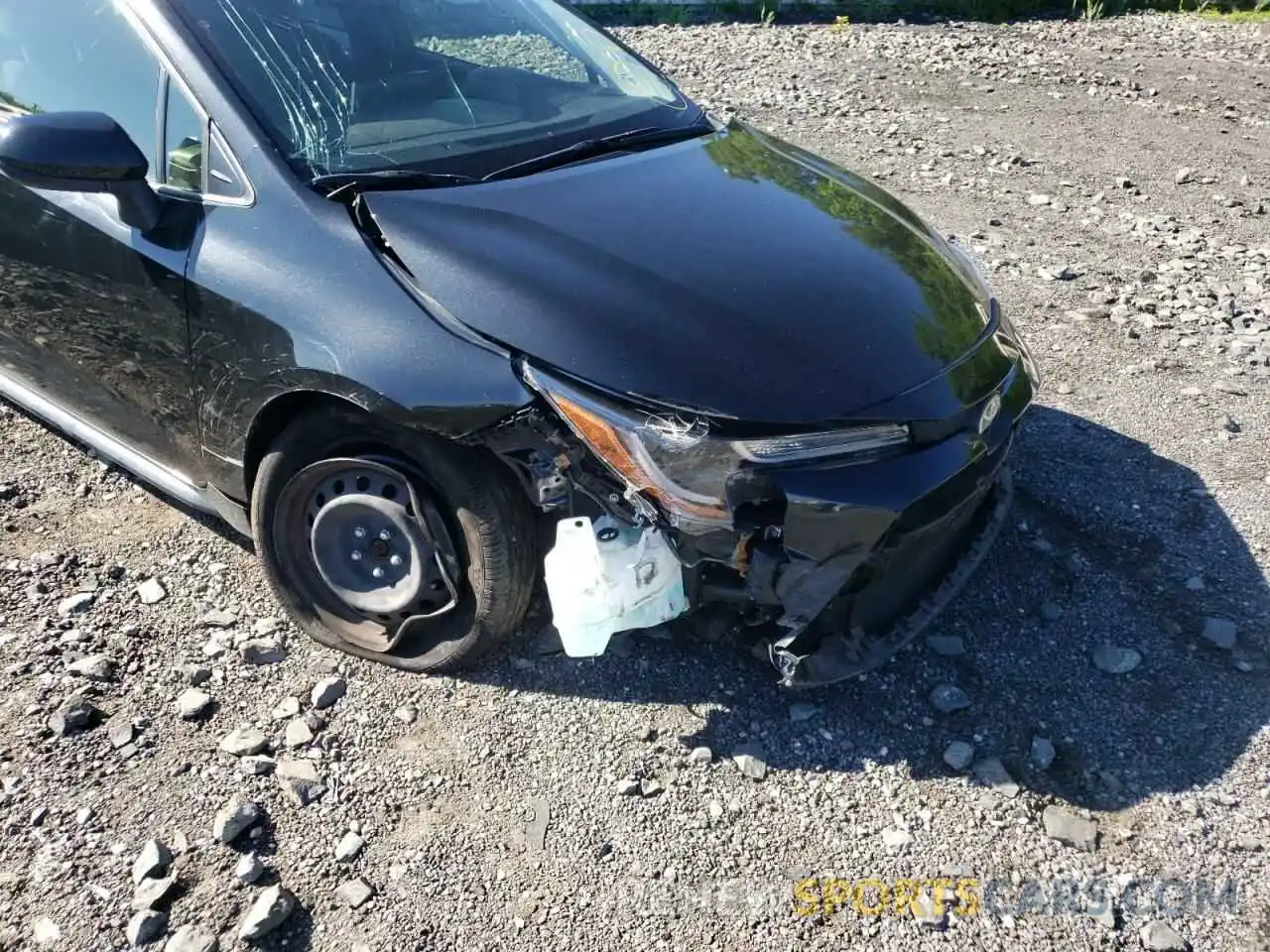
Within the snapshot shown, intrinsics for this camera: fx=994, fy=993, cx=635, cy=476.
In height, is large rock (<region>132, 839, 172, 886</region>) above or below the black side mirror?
below

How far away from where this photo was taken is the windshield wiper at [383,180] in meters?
2.52

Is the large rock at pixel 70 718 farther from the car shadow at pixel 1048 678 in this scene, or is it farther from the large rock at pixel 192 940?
the car shadow at pixel 1048 678

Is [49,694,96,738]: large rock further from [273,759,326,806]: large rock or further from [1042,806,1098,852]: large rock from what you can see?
[1042,806,1098,852]: large rock

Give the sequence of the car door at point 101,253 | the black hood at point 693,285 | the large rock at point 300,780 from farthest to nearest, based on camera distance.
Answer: the car door at point 101,253, the large rock at point 300,780, the black hood at point 693,285

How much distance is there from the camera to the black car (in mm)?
2252

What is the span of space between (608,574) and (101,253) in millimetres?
1665

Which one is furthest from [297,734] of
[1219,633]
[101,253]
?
[1219,633]

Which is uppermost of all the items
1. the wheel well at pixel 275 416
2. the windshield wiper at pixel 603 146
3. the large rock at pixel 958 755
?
the windshield wiper at pixel 603 146

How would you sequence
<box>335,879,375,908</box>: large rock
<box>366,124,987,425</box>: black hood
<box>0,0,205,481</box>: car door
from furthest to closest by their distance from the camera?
<box>0,0,205,481</box>: car door → <box>366,124,987,425</box>: black hood → <box>335,879,375,908</box>: large rock

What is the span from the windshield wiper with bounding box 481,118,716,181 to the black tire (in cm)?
80

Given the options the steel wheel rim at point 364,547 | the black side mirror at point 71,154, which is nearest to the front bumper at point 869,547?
the steel wheel rim at point 364,547

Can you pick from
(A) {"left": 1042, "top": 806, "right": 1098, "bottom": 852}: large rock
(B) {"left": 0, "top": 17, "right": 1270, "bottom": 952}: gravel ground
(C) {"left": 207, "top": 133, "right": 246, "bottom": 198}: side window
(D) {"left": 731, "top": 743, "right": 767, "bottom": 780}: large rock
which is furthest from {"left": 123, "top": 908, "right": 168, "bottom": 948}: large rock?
(A) {"left": 1042, "top": 806, "right": 1098, "bottom": 852}: large rock

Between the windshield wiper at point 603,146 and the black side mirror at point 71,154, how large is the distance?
0.90m

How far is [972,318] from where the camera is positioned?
109 inches
